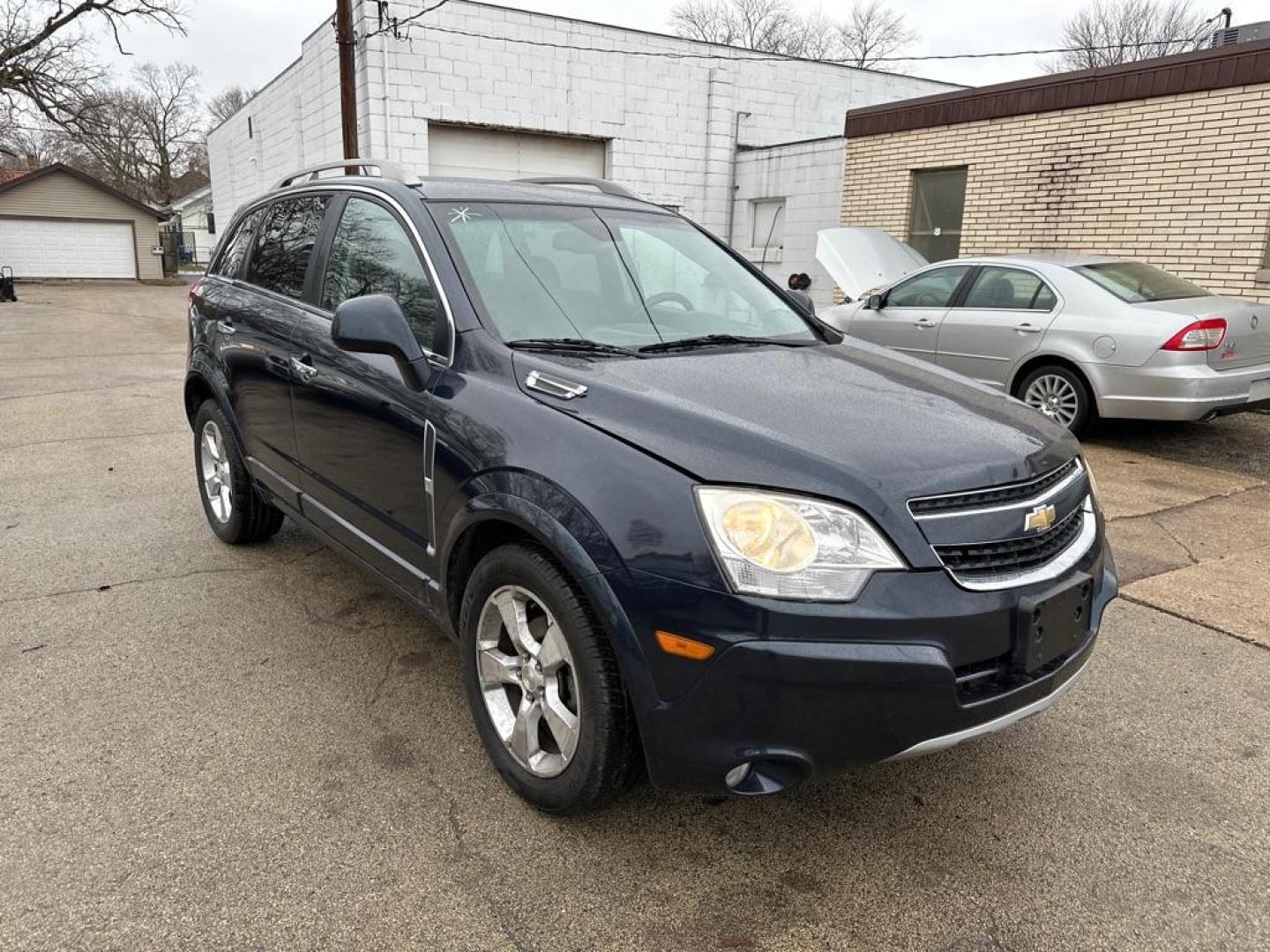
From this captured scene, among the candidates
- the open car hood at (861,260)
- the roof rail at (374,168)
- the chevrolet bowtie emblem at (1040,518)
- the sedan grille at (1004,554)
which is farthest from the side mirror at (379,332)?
the open car hood at (861,260)

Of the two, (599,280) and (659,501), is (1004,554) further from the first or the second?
(599,280)

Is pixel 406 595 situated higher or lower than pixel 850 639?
lower

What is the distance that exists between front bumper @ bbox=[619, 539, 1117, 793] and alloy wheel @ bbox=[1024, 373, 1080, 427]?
5864 millimetres

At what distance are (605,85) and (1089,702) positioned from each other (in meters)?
16.0

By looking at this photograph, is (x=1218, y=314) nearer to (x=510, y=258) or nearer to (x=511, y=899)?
(x=510, y=258)

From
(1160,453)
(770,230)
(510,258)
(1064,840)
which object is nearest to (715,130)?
(770,230)

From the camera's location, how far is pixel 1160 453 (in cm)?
737

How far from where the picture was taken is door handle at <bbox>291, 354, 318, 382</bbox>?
11.6ft

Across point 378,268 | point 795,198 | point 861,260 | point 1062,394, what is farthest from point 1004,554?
point 795,198

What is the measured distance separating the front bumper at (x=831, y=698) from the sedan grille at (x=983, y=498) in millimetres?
168

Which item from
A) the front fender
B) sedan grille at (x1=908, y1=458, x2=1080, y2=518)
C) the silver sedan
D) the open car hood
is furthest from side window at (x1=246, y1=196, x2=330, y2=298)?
the open car hood

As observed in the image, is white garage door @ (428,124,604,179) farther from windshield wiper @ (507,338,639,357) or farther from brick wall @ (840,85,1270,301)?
windshield wiper @ (507,338,639,357)

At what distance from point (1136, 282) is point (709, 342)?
5972 mm

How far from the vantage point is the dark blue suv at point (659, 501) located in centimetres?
206
